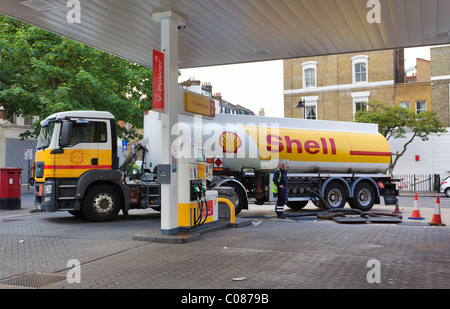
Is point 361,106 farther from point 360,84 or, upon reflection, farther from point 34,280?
point 34,280

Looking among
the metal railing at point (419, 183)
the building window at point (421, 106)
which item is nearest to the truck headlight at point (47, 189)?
the metal railing at point (419, 183)

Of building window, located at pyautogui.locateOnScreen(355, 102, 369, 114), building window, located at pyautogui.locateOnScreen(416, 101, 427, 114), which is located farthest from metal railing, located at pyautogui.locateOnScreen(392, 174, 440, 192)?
building window, located at pyautogui.locateOnScreen(355, 102, 369, 114)

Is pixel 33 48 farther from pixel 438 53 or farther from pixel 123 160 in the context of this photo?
pixel 438 53

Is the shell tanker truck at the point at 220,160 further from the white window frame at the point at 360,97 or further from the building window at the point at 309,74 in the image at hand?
the building window at the point at 309,74

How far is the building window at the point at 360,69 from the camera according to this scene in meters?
37.7

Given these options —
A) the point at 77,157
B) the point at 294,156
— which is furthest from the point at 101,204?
the point at 294,156

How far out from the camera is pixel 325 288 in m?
Result: 5.37

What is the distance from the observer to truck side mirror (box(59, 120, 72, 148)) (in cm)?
1173

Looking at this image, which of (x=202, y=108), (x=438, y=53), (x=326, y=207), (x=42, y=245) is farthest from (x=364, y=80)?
(x=42, y=245)

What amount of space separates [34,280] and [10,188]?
12011 mm

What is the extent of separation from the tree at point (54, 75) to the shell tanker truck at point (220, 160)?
28.8ft

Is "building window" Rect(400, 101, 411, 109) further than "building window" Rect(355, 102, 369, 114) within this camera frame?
No

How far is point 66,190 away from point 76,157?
966 millimetres

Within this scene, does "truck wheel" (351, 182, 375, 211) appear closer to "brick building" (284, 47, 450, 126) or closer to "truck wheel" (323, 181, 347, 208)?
"truck wheel" (323, 181, 347, 208)
